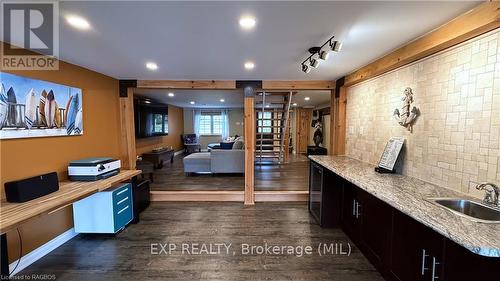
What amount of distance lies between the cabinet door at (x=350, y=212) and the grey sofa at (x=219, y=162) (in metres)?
3.20

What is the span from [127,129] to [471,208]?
449 cm

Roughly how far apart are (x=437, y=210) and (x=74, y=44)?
3359 millimetres

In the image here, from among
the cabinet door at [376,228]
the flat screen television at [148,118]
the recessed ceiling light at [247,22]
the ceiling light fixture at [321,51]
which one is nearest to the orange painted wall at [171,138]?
the flat screen television at [148,118]

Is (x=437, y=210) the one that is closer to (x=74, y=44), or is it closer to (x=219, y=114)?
(x=74, y=44)

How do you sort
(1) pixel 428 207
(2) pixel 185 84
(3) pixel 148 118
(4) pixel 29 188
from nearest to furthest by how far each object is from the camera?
(1) pixel 428 207, (4) pixel 29 188, (2) pixel 185 84, (3) pixel 148 118

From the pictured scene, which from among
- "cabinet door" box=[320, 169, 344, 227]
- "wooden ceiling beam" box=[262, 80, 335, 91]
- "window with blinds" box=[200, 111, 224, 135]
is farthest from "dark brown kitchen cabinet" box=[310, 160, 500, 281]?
"window with blinds" box=[200, 111, 224, 135]

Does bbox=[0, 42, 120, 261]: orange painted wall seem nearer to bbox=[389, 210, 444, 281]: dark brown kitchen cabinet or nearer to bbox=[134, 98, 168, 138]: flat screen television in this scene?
bbox=[134, 98, 168, 138]: flat screen television

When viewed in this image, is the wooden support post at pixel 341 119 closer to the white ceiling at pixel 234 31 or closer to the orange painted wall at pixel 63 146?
the white ceiling at pixel 234 31

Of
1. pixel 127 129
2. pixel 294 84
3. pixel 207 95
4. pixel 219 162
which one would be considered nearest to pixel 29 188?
pixel 127 129

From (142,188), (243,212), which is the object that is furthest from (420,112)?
(142,188)

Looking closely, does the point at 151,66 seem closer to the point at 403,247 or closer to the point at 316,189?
the point at 316,189

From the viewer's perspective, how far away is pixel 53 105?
2.67 metres

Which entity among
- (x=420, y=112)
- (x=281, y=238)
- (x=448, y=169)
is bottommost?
(x=281, y=238)

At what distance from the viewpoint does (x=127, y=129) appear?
4.04 m
